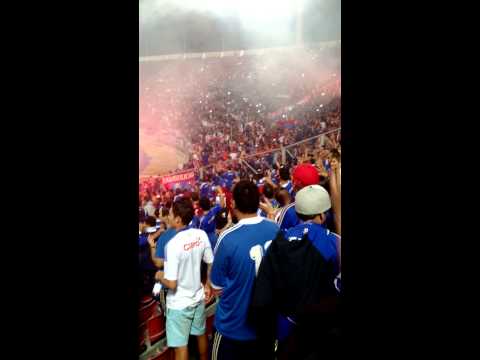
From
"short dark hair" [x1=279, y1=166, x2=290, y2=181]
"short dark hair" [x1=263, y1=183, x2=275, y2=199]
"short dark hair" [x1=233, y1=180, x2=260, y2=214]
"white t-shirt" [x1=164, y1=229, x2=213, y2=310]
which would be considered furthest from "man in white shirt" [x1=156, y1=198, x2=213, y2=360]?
"short dark hair" [x1=279, y1=166, x2=290, y2=181]

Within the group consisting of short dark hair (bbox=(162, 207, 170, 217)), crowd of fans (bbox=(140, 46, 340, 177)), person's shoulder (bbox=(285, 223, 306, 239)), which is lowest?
person's shoulder (bbox=(285, 223, 306, 239))

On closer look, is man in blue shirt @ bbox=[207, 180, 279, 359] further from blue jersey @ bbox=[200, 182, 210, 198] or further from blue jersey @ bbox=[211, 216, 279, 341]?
blue jersey @ bbox=[200, 182, 210, 198]

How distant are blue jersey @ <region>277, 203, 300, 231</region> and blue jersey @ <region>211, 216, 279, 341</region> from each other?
0.04m

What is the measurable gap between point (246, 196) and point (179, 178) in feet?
1.14

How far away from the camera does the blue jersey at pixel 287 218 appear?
2279 mm

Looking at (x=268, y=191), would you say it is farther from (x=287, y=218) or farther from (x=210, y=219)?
(x=210, y=219)

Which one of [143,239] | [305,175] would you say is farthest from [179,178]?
[305,175]

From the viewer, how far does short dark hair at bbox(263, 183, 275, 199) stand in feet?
7.57

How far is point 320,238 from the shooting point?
223 centimetres

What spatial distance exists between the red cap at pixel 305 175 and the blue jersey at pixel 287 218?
4.7 inches

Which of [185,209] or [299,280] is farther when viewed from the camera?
[185,209]

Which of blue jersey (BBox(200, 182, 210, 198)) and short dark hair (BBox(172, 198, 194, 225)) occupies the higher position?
blue jersey (BBox(200, 182, 210, 198))
